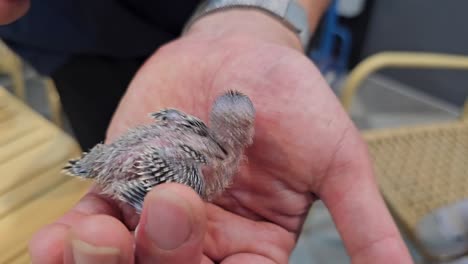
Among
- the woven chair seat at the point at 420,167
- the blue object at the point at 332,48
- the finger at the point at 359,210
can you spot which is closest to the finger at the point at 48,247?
the finger at the point at 359,210

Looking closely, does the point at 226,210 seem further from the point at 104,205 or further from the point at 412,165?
the point at 412,165

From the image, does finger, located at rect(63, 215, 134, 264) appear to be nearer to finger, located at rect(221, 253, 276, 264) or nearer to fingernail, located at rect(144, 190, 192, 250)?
fingernail, located at rect(144, 190, 192, 250)

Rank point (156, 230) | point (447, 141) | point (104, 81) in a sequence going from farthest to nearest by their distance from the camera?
point (447, 141) → point (104, 81) → point (156, 230)

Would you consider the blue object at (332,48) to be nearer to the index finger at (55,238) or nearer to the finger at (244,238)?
the finger at (244,238)

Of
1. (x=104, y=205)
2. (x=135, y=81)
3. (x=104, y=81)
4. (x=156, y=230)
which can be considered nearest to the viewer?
(x=156, y=230)

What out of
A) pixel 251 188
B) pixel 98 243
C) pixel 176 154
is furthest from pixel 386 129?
pixel 98 243

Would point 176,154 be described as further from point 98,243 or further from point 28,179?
point 28,179

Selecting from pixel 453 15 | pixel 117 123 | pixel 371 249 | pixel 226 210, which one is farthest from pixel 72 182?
pixel 453 15
